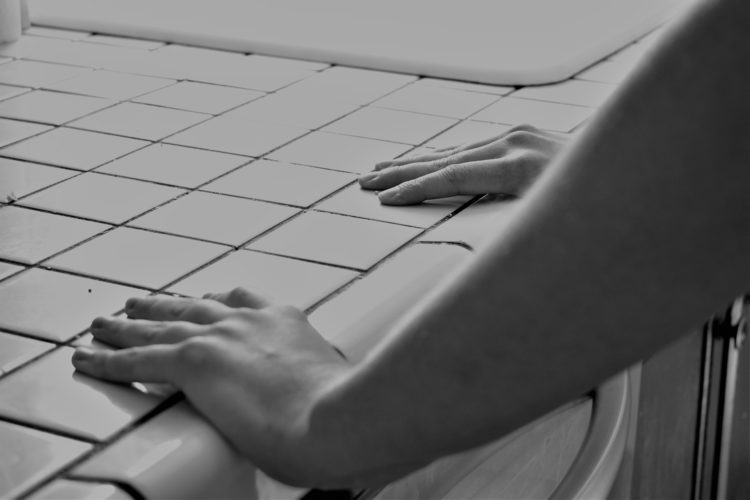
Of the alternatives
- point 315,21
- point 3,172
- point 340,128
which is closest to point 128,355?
point 3,172

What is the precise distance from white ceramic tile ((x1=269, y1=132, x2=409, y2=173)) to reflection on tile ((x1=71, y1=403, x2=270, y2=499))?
0.49m

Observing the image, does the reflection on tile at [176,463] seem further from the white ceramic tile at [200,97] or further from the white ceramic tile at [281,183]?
the white ceramic tile at [200,97]

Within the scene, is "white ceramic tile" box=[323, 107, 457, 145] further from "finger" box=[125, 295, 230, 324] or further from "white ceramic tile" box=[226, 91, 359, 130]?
"finger" box=[125, 295, 230, 324]

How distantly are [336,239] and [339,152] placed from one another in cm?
24

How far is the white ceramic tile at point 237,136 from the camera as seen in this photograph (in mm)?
1216

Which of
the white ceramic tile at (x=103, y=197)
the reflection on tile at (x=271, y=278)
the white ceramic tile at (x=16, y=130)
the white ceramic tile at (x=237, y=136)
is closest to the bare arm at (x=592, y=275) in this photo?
the reflection on tile at (x=271, y=278)

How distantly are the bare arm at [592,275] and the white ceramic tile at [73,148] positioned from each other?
24.0 inches

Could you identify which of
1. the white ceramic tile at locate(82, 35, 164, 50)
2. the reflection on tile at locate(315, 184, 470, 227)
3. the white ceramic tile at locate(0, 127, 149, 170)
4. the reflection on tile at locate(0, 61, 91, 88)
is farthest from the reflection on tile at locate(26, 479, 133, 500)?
the white ceramic tile at locate(82, 35, 164, 50)

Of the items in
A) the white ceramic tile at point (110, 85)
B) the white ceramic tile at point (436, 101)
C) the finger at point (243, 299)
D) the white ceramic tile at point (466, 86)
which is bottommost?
the white ceramic tile at point (110, 85)

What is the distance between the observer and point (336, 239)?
0.99m

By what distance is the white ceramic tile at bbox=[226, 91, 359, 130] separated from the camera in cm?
131

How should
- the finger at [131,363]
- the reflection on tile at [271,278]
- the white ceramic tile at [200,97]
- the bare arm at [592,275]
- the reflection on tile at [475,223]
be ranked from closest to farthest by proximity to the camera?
the bare arm at [592,275]
the finger at [131,363]
the reflection on tile at [271,278]
the reflection on tile at [475,223]
the white ceramic tile at [200,97]

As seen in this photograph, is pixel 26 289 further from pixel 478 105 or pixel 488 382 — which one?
pixel 478 105

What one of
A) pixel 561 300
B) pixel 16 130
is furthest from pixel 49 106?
pixel 561 300
